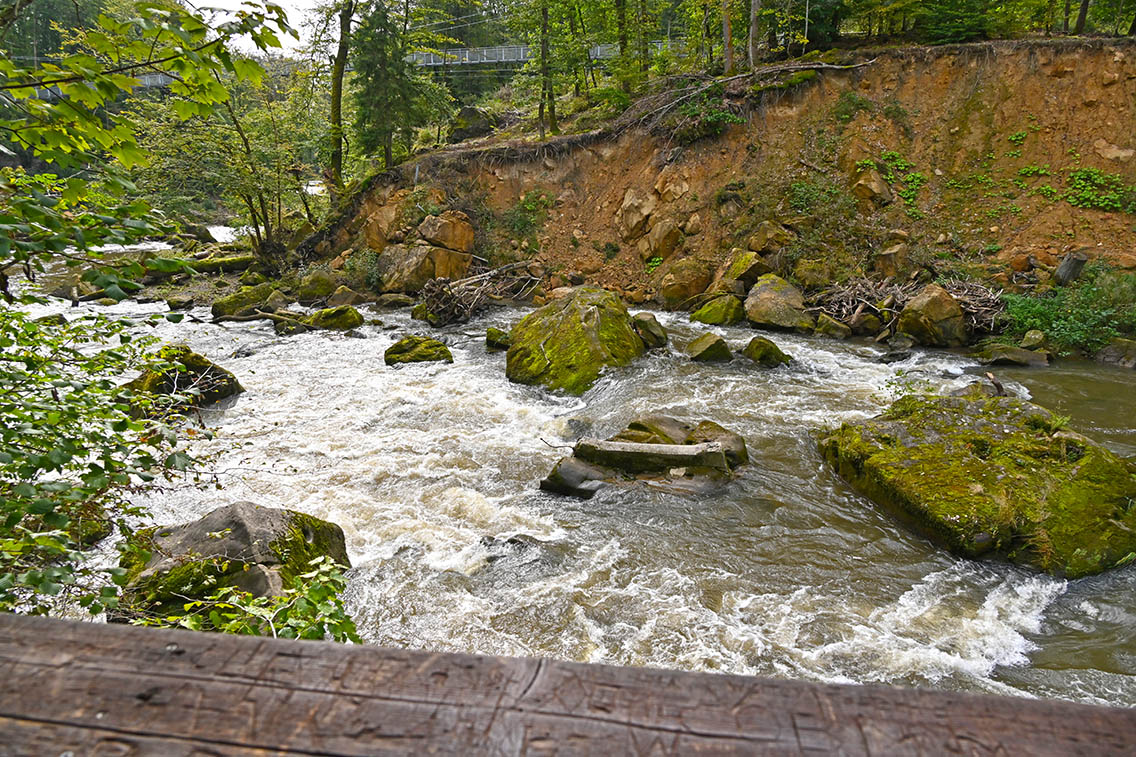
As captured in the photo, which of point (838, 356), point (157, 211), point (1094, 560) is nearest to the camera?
point (157, 211)

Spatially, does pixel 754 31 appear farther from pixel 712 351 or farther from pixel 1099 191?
pixel 712 351

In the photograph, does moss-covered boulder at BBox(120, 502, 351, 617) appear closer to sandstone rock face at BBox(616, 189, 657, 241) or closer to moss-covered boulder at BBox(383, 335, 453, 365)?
moss-covered boulder at BBox(383, 335, 453, 365)

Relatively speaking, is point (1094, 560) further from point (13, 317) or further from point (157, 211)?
point (13, 317)

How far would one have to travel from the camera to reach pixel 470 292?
55.4 feet

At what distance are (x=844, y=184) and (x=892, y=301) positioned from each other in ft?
19.2

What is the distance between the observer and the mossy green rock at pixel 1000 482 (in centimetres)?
555

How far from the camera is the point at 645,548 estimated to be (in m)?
6.04

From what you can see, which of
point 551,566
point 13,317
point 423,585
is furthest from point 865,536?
point 13,317

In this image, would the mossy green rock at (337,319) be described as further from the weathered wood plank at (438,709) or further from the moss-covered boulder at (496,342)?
the weathered wood plank at (438,709)

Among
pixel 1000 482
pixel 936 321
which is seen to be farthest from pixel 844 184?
pixel 1000 482

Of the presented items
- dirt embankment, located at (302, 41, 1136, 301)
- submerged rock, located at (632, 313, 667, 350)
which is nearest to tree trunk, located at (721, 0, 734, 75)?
dirt embankment, located at (302, 41, 1136, 301)

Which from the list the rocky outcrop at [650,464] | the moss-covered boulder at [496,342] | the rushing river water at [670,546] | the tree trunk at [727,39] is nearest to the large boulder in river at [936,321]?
the rushing river water at [670,546]

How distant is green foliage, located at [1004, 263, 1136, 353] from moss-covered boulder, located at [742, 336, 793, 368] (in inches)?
205

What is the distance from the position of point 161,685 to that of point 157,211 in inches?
85.1
